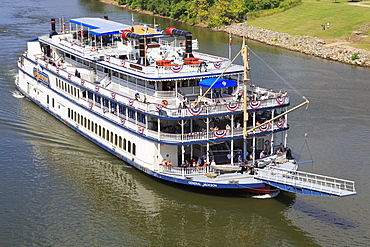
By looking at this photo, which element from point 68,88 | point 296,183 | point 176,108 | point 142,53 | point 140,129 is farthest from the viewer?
point 68,88

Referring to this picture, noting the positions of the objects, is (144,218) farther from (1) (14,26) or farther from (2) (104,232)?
(1) (14,26)

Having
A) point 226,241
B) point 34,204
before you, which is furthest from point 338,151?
point 34,204

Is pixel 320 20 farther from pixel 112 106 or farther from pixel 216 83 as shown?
pixel 216 83

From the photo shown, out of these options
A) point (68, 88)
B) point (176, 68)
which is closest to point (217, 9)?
point (68, 88)

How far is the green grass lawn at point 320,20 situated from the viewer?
93.5m

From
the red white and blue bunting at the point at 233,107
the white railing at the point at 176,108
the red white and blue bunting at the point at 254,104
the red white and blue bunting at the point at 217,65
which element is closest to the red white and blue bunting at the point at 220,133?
the white railing at the point at 176,108

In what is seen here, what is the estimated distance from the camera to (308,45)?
8831cm

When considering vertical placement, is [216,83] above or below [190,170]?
above

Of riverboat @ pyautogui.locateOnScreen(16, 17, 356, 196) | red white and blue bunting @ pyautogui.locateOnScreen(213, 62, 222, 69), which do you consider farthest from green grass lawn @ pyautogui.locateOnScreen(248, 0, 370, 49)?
red white and blue bunting @ pyautogui.locateOnScreen(213, 62, 222, 69)

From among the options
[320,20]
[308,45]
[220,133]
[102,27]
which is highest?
[102,27]

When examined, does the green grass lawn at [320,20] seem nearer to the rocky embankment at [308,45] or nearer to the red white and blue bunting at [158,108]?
the rocky embankment at [308,45]

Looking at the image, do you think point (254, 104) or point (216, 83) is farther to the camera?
point (216, 83)

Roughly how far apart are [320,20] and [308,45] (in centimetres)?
1451

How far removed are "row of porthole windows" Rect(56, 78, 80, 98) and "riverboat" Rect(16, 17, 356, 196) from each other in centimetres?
18
